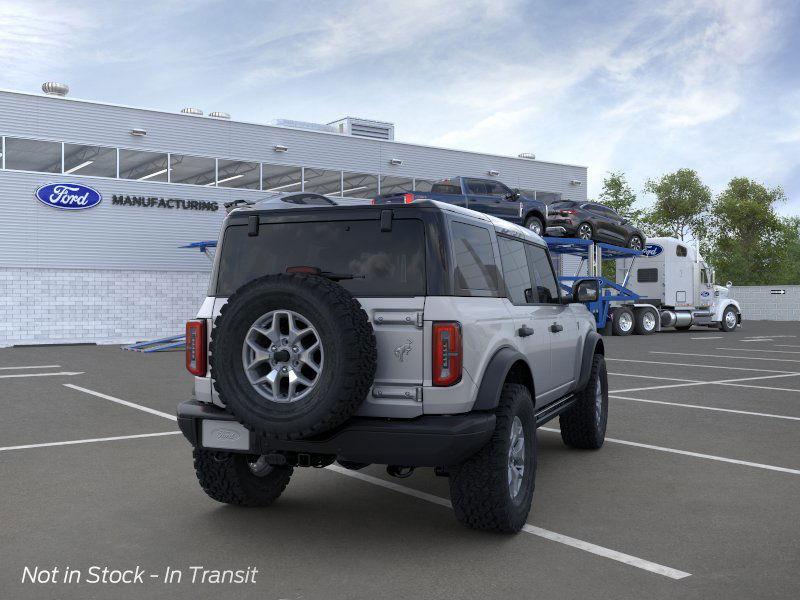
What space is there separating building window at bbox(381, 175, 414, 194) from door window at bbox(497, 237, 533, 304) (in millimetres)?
26284

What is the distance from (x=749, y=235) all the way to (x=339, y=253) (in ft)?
219

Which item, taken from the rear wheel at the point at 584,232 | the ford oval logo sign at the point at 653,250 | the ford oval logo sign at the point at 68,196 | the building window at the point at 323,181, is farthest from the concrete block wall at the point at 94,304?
the ford oval logo sign at the point at 653,250

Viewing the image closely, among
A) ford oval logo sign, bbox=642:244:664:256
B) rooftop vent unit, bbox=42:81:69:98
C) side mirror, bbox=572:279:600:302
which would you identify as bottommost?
side mirror, bbox=572:279:600:302

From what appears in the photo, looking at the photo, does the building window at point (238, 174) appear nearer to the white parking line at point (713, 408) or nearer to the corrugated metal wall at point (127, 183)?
the corrugated metal wall at point (127, 183)

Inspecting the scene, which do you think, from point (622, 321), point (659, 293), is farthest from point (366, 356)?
point (659, 293)

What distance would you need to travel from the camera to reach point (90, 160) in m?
26.2

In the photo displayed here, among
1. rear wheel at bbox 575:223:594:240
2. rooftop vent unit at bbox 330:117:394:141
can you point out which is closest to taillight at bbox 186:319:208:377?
rear wheel at bbox 575:223:594:240

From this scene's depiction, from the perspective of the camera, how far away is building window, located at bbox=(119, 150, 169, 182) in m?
26.8

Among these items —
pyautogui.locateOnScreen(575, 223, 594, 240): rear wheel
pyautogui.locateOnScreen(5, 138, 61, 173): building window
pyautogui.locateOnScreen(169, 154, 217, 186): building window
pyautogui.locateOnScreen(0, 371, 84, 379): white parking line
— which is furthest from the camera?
pyautogui.locateOnScreen(169, 154, 217, 186): building window

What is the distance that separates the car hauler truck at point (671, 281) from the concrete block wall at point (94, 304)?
16083 millimetres

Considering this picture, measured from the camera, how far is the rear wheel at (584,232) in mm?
26031

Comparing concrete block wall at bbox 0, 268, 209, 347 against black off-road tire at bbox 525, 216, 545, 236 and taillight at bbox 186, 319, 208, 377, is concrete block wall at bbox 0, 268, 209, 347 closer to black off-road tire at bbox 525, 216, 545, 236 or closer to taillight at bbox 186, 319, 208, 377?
black off-road tire at bbox 525, 216, 545, 236

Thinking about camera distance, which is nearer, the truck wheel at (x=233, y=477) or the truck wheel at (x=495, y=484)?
the truck wheel at (x=495, y=484)

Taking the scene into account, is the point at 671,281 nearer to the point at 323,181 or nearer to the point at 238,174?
the point at 323,181
